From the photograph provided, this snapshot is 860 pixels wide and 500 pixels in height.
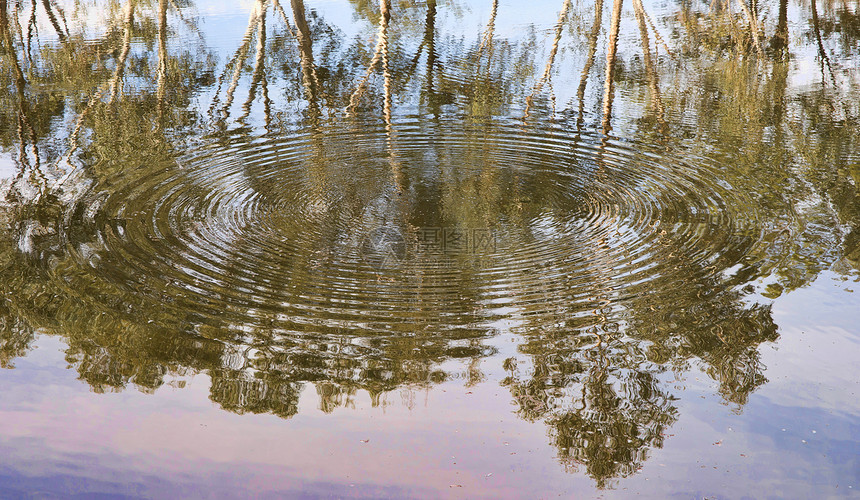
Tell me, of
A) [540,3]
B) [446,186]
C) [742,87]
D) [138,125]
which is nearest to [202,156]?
[138,125]

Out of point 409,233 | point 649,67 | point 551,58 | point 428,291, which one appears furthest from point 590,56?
point 428,291

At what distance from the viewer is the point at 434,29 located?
19.8 meters

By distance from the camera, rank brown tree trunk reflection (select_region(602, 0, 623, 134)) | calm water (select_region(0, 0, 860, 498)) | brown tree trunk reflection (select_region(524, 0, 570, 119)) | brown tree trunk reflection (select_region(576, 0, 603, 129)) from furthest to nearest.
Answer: brown tree trunk reflection (select_region(524, 0, 570, 119)) → brown tree trunk reflection (select_region(576, 0, 603, 129)) → brown tree trunk reflection (select_region(602, 0, 623, 134)) → calm water (select_region(0, 0, 860, 498))

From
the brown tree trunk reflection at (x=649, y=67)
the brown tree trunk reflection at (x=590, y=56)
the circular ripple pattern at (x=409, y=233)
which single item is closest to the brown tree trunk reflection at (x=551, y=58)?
the brown tree trunk reflection at (x=590, y=56)

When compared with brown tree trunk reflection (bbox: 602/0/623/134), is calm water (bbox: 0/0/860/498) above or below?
below

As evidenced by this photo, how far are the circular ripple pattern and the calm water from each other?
0.13 feet

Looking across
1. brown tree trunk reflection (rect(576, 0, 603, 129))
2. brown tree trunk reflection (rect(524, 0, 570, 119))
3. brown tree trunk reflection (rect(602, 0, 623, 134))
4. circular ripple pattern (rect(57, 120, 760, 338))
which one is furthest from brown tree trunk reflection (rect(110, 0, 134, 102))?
brown tree trunk reflection (rect(602, 0, 623, 134))

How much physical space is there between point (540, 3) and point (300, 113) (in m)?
14.3

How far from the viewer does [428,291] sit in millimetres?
6852

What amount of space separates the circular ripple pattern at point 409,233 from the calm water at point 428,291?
0.04 metres

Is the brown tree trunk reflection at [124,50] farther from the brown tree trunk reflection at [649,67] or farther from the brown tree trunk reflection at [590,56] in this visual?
the brown tree trunk reflection at [649,67]

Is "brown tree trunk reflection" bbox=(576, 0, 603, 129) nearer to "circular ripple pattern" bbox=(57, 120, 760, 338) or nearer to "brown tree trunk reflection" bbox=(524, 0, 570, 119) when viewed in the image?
"brown tree trunk reflection" bbox=(524, 0, 570, 119)

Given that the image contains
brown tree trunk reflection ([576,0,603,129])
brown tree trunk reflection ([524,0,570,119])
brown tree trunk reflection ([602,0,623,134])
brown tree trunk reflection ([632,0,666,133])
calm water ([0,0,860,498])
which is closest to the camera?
calm water ([0,0,860,498])

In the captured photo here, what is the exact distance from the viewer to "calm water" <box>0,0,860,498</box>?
497cm
